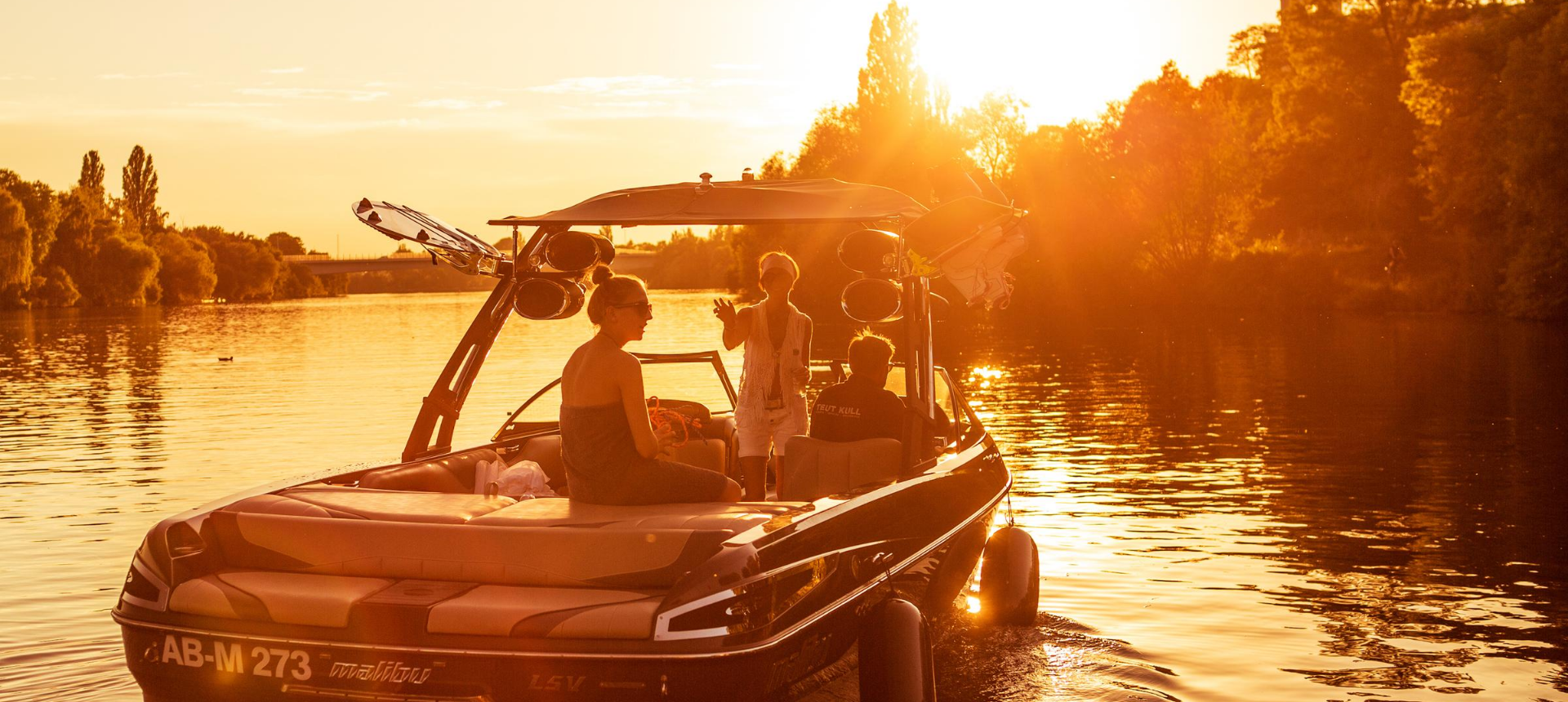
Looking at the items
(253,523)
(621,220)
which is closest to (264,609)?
(253,523)

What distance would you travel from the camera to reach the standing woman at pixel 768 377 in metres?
8.76

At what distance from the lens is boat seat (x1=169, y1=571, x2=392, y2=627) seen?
5.05m

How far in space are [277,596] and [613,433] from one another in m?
1.54

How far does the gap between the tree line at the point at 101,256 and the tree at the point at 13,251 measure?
5cm

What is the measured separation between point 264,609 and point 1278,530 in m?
9.07

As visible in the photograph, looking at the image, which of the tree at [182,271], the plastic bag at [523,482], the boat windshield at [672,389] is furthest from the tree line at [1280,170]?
the plastic bag at [523,482]

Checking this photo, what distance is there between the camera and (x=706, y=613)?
490cm

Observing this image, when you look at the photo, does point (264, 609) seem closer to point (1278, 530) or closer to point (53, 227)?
point (1278, 530)

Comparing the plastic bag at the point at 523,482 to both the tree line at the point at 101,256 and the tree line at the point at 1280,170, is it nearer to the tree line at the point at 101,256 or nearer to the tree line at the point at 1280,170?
the tree line at the point at 1280,170

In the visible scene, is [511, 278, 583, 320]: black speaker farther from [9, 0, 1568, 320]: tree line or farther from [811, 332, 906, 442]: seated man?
[9, 0, 1568, 320]: tree line

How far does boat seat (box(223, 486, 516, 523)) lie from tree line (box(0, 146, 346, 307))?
89.2 meters

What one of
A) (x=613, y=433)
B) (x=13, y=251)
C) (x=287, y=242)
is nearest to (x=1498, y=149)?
(x=613, y=433)

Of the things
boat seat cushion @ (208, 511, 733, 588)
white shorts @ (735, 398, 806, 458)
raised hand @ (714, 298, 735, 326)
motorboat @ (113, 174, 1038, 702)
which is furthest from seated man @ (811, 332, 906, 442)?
boat seat cushion @ (208, 511, 733, 588)

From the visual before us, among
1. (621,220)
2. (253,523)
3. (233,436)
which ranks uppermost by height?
(621,220)
